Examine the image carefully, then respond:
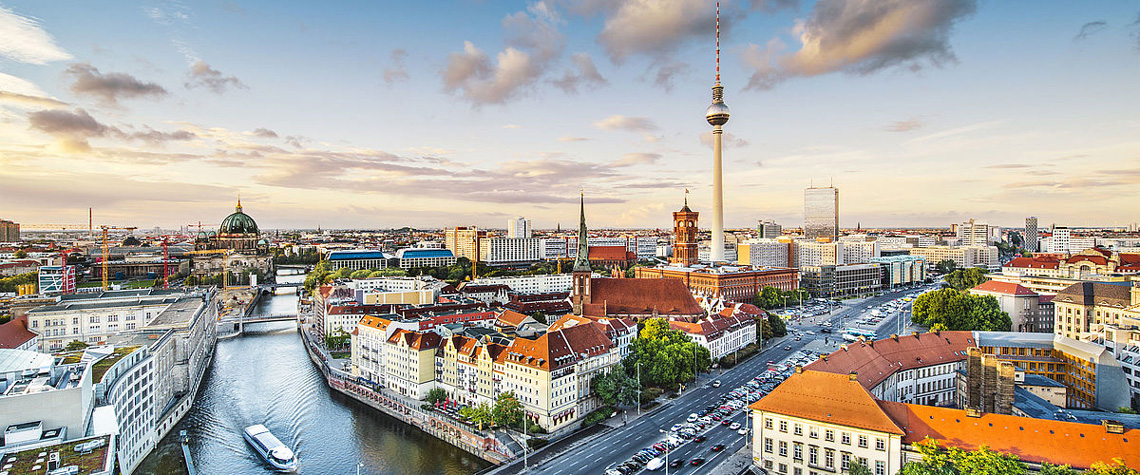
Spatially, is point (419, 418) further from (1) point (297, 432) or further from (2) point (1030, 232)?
(2) point (1030, 232)

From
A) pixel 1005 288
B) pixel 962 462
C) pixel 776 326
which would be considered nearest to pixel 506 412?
pixel 962 462

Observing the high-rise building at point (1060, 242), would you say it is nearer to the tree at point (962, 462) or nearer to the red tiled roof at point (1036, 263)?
the red tiled roof at point (1036, 263)

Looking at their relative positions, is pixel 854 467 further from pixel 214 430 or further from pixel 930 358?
pixel 214 430

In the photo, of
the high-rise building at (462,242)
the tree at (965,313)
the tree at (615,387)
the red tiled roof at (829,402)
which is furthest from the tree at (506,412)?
the high-rise building at (462,242)

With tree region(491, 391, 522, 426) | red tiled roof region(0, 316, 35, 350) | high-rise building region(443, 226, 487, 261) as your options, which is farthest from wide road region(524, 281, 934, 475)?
high-rise building region(443, 226, 487, 261)

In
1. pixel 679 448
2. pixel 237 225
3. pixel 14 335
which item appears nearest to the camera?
pixel 679 448

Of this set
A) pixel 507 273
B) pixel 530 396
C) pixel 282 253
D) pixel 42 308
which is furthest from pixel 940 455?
pixel 282 253

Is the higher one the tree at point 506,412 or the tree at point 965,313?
the tree at point 965,313

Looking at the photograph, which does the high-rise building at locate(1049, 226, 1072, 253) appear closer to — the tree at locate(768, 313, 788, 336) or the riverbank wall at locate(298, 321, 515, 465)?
the tree at locate(768, 313, 788, 336)
